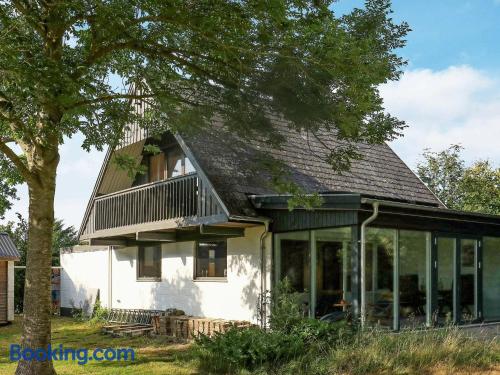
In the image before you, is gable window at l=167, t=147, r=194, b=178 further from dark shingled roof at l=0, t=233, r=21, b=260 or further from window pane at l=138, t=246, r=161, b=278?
dark shingled roof at l=0, t=233, r=21, b=260

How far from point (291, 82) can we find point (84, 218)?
12.4 meters

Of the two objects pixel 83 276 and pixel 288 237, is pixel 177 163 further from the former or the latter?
pixel 83 276

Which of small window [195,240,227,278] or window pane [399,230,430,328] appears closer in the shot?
window pane [399,230,430,328]

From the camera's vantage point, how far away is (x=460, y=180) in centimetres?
2575

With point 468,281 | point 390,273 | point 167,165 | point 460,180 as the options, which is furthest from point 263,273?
point 460,180

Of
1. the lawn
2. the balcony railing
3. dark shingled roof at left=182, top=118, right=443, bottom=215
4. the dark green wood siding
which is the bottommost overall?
the lawn

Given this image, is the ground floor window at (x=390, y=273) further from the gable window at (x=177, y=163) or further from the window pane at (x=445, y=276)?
the gable window at (x=177, y=163)

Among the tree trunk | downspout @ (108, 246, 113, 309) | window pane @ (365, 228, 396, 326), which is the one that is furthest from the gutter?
downspout @ (108, 246, 113, 309)

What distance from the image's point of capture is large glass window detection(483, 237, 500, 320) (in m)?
15.3

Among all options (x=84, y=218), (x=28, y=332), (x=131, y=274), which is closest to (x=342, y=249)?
(x=28, y=332)

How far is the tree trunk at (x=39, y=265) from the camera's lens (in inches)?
373

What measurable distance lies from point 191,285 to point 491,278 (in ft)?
25.1

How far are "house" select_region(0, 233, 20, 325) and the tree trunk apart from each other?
10965 mm

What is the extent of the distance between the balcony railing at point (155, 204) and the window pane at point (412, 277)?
13.4ft
